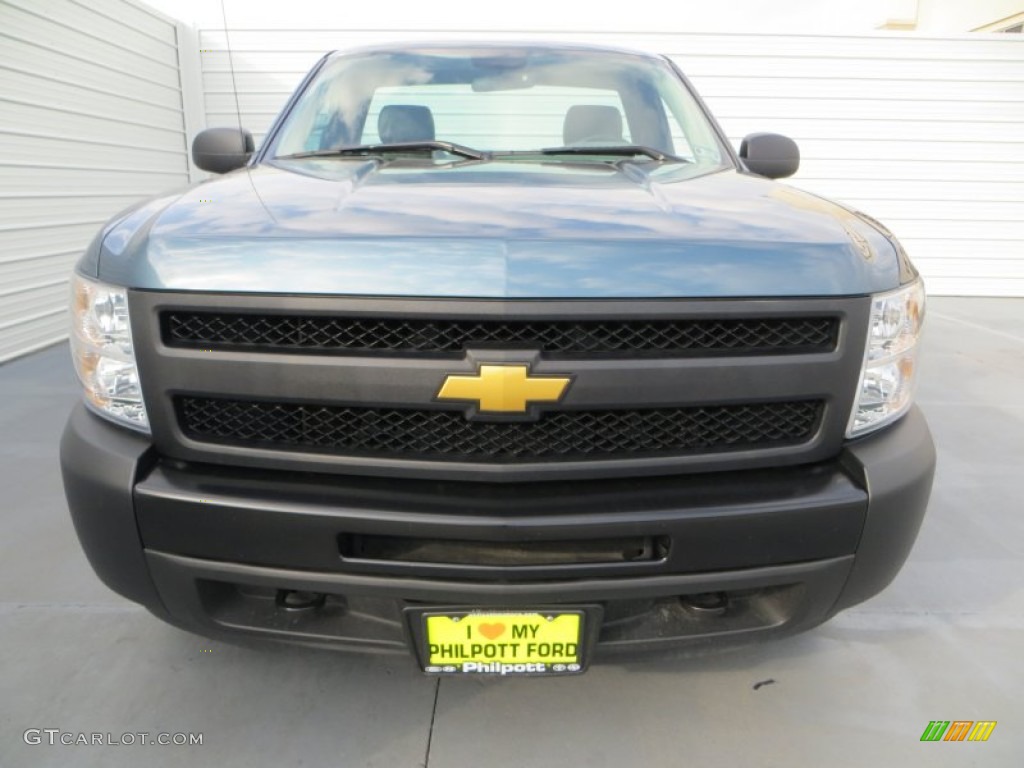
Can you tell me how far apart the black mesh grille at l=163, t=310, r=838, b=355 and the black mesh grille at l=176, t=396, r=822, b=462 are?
0.44 ft

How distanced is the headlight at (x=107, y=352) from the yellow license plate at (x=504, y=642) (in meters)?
0.81

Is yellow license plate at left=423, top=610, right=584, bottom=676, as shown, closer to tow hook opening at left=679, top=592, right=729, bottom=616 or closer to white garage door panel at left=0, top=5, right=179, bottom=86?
tow hook opening at left=679, top=592, right=729, bottom=616

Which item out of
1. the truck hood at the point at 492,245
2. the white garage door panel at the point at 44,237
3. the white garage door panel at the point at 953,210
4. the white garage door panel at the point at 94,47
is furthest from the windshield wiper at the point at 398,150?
the white garage door panel at the point at 953,210

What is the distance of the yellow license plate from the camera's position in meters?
1.55

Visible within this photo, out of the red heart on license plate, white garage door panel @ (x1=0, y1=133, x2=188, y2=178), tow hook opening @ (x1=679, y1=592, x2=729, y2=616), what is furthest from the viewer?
white garage door panel @ (x1=0, y1=133, x2=188, y2=178)

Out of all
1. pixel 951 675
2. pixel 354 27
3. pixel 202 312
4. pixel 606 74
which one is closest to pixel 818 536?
pixel 951 675

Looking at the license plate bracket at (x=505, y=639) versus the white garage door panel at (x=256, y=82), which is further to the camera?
the white garage door panel at (x=256, y=82)

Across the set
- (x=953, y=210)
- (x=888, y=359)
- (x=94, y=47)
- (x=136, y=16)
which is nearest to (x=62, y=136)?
(x=94, y=47)

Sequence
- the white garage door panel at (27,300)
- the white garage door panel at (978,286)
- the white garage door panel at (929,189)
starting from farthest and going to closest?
the white garage door panel at (978,286) < the white garage door panel at (929,189) < the white garage door panel at (27,300)

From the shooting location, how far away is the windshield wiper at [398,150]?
2.43m

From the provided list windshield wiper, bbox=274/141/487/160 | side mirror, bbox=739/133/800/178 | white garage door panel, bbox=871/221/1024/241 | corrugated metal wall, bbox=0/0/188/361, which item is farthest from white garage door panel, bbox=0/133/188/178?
white garage door panel, bbox=871/221/1024/241

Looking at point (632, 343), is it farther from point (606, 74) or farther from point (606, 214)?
point (606, 74)

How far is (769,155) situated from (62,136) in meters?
5.96

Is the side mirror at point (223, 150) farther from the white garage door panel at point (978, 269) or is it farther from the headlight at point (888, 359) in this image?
the white garage door panel at point (978, 269)
